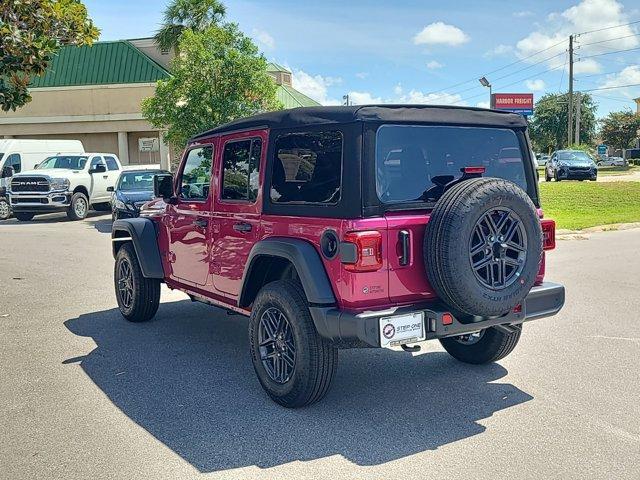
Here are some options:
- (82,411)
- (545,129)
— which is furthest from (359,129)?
(545,129)

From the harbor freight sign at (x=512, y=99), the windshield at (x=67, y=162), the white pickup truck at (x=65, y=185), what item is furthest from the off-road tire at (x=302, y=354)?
the harbor freight sign at (x=512, y=99)

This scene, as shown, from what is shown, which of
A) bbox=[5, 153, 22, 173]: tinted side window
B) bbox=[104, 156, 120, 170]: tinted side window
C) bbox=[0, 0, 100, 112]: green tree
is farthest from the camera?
bbox=[5, 153, 22, 173]: tinted side window

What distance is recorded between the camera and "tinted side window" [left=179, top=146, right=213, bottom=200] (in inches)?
235

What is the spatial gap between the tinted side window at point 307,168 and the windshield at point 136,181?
1273 cm

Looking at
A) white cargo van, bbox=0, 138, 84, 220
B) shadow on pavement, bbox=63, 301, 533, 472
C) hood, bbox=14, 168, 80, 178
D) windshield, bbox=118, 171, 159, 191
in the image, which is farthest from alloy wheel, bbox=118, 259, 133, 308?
white cargo van, bbox=0, 138, 84, 220

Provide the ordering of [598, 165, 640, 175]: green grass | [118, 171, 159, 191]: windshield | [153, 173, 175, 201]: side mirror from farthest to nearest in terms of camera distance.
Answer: [598, 165, 640, 175]: green grass < [118, 171, 159, 191]: windshield < [153, 173, 175, 201]: side mirror

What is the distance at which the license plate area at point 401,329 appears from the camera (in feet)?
13.5

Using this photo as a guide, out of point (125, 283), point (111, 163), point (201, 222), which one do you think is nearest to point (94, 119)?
point (111, 163)

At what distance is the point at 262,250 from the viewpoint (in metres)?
4.75

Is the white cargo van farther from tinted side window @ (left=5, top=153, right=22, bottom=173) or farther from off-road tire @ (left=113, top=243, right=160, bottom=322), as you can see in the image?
off-road tire @ (left=113, top=243, right=160, bottom=322)

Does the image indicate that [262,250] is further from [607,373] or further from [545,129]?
[545,129]

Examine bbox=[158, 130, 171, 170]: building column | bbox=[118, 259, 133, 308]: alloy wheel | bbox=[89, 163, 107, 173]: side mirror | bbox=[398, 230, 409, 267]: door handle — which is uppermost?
bbox=[158, 130, 171, 170]: building column

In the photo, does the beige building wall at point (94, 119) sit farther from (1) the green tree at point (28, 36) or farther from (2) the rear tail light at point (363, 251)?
(2) the rear tail light at point (363, 251)

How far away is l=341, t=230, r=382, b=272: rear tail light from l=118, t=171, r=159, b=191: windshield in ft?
44.9
